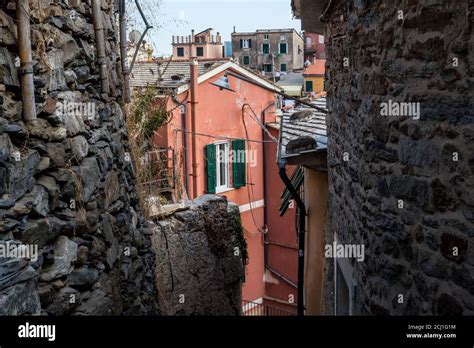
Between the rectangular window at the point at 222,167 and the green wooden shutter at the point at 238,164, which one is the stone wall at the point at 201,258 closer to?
the rectangular window at the point at 222,167

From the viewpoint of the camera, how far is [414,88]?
2.81 meters

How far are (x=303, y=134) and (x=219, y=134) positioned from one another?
21.2 feet

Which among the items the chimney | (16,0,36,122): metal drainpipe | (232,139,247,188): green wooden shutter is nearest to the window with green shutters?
(232,139,247,188): green wooden shutter

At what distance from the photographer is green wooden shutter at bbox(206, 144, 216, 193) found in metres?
13.5

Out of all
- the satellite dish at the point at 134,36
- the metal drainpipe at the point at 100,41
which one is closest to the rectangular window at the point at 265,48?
the satellite dish at the point at 134,36

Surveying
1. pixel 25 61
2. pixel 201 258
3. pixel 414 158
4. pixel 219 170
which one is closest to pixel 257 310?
pixel 219 170

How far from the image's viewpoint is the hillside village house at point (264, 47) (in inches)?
1057

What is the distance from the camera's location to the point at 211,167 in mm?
13586

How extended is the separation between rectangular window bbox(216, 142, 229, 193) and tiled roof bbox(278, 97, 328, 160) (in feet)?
12.7

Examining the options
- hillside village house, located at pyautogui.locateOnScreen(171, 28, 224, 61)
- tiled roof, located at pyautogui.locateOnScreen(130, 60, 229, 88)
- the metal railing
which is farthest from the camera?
hillside village house, located at pyautogui.locateOnScreen(171, 28, 224, 61)

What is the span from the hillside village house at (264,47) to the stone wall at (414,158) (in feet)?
75.9

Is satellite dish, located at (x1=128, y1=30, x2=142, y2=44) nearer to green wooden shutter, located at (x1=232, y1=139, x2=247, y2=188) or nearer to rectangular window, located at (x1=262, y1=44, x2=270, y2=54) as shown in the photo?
green wooden shutter, located at (x1=232, y1=139, x2=247, y2=188)

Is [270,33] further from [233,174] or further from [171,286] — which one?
[171,286]

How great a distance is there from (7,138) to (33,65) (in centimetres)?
62
